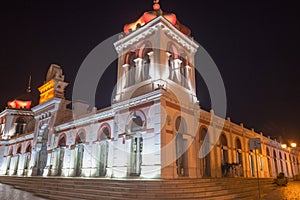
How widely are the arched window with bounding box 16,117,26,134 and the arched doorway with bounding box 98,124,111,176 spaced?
25605mm

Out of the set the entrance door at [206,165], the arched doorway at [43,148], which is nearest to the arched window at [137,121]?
the entrance door at [206,165]

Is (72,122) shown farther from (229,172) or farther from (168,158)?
(229,172)

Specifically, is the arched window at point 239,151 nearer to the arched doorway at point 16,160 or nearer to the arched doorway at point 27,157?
the arched doorway at point 27,157

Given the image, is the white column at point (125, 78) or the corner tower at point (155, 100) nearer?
the corner tower at point (155, 100)

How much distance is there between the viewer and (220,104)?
2317cm

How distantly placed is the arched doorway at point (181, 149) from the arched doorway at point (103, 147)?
6637 millimetres

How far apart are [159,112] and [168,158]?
115 inches

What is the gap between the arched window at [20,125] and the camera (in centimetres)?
3962

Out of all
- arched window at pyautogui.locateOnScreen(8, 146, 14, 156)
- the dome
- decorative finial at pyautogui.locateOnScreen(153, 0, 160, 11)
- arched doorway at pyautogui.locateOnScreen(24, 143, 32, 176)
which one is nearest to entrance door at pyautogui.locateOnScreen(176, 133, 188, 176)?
decorative finial at pyautogui.locateOnScreen(153, 0, 160, 11)

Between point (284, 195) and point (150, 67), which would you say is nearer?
point (284, 195)

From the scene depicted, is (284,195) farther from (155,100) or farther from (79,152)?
(79,152)

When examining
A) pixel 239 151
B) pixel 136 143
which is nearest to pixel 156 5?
pixel 136 143

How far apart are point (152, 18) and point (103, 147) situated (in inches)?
479

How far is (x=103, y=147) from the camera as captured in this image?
68.4ft
